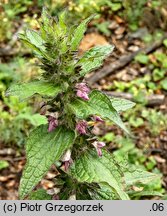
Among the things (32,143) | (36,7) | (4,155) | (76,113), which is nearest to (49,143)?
(32,143)

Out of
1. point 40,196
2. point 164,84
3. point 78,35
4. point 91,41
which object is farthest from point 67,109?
point 91,41

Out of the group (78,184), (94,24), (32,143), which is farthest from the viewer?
(94,24)

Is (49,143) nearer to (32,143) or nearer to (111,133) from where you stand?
(32,143)

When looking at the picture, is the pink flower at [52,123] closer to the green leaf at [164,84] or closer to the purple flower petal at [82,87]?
the purple flower petal at [82,87]

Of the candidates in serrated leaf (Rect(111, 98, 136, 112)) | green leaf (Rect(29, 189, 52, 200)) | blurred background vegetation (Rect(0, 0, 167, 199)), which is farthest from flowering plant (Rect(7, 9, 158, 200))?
blurred background vegetation (Rect(0, 0, 167, 199))

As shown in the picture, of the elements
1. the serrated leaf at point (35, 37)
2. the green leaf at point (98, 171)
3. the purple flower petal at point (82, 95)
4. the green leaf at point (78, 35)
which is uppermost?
Result: the serrated leaf at point (35, 37)

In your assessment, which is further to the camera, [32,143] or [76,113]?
[32,143]

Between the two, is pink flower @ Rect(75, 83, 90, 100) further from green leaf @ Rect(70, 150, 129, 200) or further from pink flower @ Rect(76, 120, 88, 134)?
green leaf @ Rect(70, 150, 129, 200)

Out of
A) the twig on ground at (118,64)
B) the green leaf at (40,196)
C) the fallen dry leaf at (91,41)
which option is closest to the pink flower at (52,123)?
the green leaf at (40,196)
